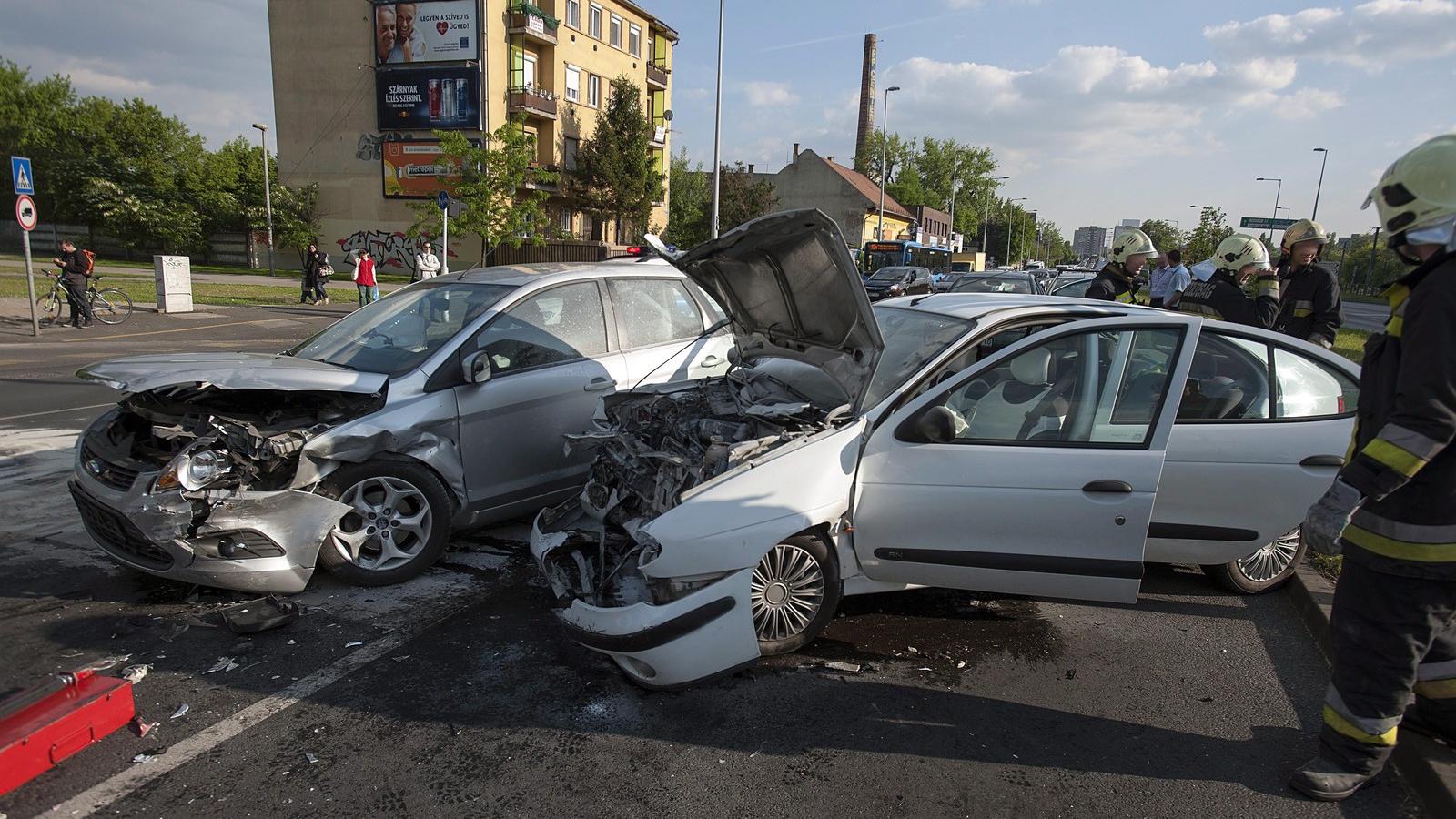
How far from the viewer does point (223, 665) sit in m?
3.56

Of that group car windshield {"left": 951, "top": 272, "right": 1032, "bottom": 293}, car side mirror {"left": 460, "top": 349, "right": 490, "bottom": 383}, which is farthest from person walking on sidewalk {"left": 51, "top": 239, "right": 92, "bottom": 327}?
car windshield {"left": 951, "top": 272, "right": 1032, "bottom": 293}

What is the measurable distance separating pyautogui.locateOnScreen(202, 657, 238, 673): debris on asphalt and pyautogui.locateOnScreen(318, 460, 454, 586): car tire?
0.73 m

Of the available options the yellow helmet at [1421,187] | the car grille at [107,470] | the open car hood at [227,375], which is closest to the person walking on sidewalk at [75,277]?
the open car hood at [227,375]

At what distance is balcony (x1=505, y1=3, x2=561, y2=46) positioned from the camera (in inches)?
1399

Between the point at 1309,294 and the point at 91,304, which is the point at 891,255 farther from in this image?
the point at 1309,294

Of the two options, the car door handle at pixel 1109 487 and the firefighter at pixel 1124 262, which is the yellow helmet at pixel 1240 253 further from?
the car door handle at pixel 1109 487

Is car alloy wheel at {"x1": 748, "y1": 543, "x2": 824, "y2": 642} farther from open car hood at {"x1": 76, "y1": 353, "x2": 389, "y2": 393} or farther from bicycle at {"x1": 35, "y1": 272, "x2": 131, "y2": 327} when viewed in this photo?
bicycle at {"x1": 35, "y1": 272, "x2": 131, "y2": 327}

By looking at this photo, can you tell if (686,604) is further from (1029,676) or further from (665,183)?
(665,183)

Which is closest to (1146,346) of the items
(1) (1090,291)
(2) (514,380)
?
(2) (514,380)

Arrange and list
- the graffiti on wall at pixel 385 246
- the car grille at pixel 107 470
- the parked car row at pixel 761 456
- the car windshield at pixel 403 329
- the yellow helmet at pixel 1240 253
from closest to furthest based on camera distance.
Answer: the parked car row at pixel 761 456, the car grille at pixel 107 470, the car windshield at pixel 403 329, the yellow helmet at pixel 1240 253, the graffiti on wall at pixel 385 246

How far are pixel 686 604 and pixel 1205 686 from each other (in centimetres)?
243

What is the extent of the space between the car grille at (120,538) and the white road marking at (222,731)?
1.10 metres

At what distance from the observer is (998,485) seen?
3555mm

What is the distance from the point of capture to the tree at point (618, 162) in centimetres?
3856
